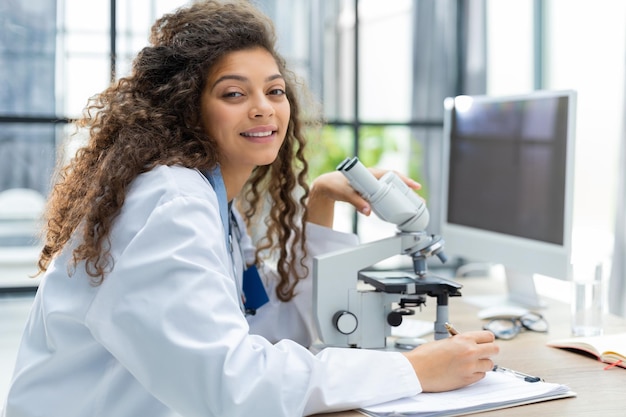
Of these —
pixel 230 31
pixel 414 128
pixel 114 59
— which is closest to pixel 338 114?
pixel 414 128

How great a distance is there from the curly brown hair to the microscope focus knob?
42 cm

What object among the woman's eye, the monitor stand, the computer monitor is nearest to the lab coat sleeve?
the woman's eye

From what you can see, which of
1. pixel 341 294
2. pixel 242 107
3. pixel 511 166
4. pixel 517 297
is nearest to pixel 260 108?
pixel 242 107

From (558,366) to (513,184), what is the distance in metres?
0.62

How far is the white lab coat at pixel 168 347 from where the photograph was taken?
1134mm

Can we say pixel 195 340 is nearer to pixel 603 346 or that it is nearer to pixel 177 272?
pixel 177 272

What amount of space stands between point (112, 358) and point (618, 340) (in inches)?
40.3

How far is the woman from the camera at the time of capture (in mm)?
1144

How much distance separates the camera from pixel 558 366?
4.93 ft

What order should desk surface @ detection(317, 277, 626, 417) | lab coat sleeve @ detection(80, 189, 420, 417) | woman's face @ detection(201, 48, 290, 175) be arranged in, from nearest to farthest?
lab coat sleeve @ detection(80, 189, 420, 417) → desk surface @ detection(317, 277, 626, 417) → woman's face @ detection(201, 48, 290, 175)

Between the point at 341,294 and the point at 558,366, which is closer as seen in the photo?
the point at 558,366

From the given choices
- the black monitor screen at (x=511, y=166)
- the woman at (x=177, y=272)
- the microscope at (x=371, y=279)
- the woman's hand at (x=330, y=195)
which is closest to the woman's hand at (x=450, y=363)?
the woman at (x=177, y=272)

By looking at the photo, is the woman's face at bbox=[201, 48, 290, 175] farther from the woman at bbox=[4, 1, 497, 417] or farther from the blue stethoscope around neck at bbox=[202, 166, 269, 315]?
the blue stethoscope around neck at bbox=[202, 166, 269, 315]

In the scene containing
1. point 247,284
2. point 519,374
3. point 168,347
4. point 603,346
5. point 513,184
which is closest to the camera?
point 168,347
